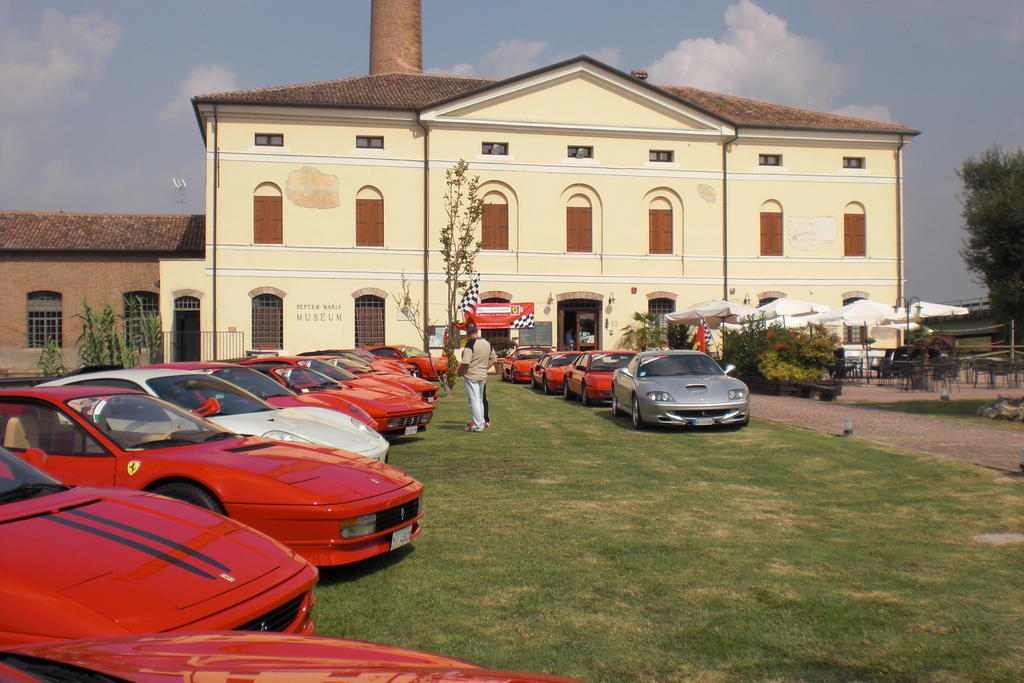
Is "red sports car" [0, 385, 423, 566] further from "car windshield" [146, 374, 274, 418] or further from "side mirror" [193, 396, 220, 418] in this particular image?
"car windshield" [146, 374, 274, 418]

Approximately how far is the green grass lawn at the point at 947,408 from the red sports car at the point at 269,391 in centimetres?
1113

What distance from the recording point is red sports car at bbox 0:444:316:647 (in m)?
3.30

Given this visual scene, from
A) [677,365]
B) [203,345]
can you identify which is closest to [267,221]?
[203,345]

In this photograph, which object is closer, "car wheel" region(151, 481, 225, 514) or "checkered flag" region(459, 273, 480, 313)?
"car wheel" region(151, 481, 225, 514)

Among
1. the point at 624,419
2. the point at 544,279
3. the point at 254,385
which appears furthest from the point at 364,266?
the point at 254,385

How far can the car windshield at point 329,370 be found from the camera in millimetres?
15532

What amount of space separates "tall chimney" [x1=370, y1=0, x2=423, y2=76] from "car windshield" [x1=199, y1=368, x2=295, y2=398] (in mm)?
38072

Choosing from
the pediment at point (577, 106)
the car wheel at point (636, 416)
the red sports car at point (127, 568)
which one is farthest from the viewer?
the pediment at point (577, 106)

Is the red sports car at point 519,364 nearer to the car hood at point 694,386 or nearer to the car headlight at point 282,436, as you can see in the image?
the car hood at point 694,386

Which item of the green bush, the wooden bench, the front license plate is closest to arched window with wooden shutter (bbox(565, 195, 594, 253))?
the green bush

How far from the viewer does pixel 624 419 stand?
1686 cm

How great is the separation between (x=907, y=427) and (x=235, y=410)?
37.2 feet

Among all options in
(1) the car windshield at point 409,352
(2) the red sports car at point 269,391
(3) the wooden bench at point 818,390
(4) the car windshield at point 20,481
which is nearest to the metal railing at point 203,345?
(1) the car windshield at point 409,352

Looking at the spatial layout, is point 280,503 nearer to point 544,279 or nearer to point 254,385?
point 254,385
